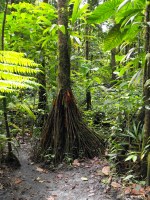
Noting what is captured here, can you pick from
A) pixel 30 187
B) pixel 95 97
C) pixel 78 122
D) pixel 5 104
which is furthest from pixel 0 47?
pixel 95 97

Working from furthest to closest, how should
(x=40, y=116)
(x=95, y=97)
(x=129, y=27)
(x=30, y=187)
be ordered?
(x=95, y=97) < (x=40, y=116) < (x=30, y=187) < (x=129, y=27)

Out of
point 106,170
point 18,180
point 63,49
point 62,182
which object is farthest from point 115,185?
point 63,49

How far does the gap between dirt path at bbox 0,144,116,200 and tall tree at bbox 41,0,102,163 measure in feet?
1.13

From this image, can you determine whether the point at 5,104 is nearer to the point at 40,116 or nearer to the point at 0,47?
the point at 0,47

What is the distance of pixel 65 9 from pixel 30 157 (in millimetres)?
2820

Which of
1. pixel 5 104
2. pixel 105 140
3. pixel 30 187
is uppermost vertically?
pixel 5 104

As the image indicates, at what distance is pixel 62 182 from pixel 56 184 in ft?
0.33

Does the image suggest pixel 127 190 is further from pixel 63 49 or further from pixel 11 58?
pixel 63 49

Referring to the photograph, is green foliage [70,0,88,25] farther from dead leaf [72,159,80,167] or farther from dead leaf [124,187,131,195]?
dead leaf [124,187,131,195]

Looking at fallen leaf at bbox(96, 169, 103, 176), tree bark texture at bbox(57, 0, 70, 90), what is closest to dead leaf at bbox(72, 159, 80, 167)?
fallen leaf at bbox(96, 169, 103, 176)

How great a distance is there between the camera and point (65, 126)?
4.89 metres

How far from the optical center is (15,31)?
5320mm

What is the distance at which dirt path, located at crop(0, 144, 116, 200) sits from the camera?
340cm

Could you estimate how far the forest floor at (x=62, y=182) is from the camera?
334 centimetres
